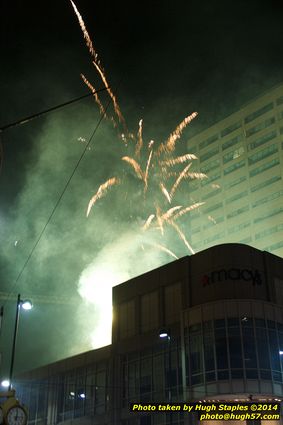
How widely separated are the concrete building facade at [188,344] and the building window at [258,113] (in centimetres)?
8475

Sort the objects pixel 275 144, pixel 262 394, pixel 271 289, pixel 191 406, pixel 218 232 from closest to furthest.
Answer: pixel 191 406, pixel 262 394, pixel 271 289, pixel 275 144, pixel 218 232

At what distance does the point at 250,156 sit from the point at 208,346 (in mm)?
91586

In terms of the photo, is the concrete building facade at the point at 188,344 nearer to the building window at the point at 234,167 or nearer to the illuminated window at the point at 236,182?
the illuminated window at the point at 236,182

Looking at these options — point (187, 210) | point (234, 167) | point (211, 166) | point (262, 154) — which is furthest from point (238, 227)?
point (211, 166)

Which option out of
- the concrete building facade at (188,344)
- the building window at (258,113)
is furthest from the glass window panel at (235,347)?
the building window at (258,113)

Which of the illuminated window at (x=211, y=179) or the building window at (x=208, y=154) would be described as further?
the building window at (x=208, y=154)

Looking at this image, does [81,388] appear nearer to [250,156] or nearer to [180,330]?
[180,330]

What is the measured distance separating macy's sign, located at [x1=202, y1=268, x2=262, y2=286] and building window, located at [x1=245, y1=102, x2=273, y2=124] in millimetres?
88227

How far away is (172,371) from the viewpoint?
1884 inches

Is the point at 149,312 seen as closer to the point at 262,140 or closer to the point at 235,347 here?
the point at 235,347

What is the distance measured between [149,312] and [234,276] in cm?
1041

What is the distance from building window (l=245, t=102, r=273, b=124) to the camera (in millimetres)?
127713

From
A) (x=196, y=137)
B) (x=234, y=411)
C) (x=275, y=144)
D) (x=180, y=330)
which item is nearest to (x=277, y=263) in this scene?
(x=180, y=330)

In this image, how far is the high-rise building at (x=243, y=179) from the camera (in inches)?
4729
